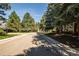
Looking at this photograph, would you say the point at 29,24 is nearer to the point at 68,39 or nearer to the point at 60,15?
the point at 60,15

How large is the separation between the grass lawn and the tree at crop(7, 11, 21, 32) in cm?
68

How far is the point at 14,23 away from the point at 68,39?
1263 millimetres

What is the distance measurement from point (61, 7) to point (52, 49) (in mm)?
897

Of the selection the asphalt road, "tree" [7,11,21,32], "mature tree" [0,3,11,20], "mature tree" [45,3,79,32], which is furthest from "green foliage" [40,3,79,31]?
"mature tree" [0,3,11,20]

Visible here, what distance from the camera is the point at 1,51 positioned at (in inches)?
194

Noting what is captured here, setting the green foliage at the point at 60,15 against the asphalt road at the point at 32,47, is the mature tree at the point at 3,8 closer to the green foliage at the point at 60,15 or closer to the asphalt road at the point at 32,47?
the asphalt road at the point at 32,47

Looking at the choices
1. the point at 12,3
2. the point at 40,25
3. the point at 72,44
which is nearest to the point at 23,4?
the point at 12,3

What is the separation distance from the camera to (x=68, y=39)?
548cm

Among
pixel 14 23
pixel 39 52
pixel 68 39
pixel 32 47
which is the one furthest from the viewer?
pixel 68 39

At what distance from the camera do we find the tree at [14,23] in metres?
→ 5.03

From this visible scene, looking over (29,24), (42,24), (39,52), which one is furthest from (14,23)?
(39,52)

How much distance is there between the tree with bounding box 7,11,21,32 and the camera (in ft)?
16.5

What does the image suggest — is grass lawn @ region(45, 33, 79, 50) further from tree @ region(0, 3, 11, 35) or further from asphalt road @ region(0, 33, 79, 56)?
tree @ region(0, 3, 11, 35)

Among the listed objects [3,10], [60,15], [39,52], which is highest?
[3,10]
